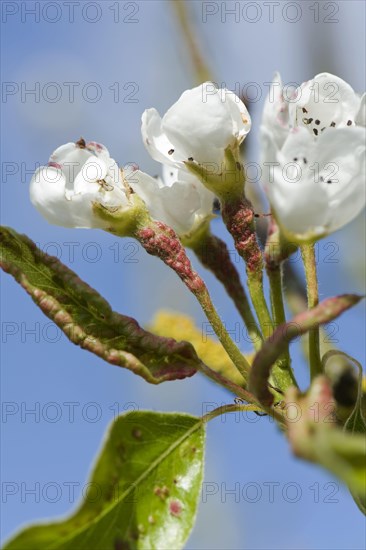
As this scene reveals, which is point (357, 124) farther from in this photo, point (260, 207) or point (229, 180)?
point (260, 207)

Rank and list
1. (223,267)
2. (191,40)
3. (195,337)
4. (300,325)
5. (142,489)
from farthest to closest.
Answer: (191,40)
(195,337)
(223,267)
(142,489)
(300,325)

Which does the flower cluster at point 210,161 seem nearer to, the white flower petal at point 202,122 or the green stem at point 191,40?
the white flower petal at point 202,122

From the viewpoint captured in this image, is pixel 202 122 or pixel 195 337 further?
pixel 195 337

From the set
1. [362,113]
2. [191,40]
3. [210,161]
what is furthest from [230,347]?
[191,40]

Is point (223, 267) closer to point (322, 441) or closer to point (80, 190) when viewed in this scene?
point (80, 190)

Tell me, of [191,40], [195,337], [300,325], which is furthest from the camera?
[191,40]

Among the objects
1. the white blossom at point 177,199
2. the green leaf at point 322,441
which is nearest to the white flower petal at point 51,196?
the white blossom at point 177,199

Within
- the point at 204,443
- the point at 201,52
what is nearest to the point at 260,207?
the point at 201,52
